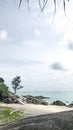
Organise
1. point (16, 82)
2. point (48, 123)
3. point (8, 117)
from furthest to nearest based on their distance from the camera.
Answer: point (16, 82), point (8, 117), point (48, 123)

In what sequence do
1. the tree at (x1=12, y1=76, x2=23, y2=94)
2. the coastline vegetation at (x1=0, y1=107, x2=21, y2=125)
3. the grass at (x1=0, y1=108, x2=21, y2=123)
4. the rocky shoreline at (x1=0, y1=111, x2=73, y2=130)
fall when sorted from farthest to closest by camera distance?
the tree at (x1=12, y1=76, x2=23, y2=94), the grass at (x1=0, y1=108, x2=21, y2=123), the coastline vegetation at (x1=0, y1=107, x2=21, y2=125), the rocky shoreline at (x1=0, y1=111, x2=73, y2=130)

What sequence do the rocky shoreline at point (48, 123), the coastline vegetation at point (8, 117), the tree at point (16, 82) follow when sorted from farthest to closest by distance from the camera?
the tree at point (16, 82)
the coastline vegetation at point (8, 117)
the rocky shoreline at point (48, 123)

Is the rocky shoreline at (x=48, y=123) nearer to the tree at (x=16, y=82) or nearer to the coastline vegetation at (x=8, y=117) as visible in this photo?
the coastline vegetation at (x=8, y=117)

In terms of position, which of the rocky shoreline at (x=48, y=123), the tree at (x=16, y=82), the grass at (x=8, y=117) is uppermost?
the tree at (x=16, y=82)

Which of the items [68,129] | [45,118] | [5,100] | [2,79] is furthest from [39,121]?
[2,79]

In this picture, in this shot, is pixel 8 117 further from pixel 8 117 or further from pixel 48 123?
pixel 48 123

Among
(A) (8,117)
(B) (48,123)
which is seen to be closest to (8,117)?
(A) (8,117)

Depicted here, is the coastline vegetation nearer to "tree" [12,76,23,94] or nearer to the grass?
the grass

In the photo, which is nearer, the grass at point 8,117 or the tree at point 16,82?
the grass at point 8,117

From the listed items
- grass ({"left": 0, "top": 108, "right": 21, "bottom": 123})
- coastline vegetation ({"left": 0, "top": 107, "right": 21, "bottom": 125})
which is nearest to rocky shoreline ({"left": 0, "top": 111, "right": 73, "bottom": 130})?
coastline vegetation ({"left": 0, "top": 107, "right": 21, "bottom": 125})

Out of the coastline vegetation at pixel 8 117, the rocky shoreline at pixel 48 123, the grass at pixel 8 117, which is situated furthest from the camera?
the grass at pixel 8 117

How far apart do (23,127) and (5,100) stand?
208 feet

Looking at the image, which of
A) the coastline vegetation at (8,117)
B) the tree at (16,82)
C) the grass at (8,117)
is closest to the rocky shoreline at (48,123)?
the coastline vegetation at (8,117)

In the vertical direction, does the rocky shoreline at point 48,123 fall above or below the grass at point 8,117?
below
